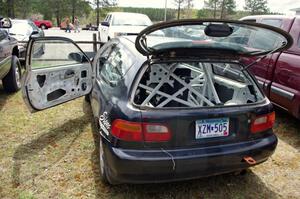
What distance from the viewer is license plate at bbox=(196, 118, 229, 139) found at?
2.59 metres

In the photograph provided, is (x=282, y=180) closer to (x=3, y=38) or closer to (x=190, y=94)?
(x=190, y=94)

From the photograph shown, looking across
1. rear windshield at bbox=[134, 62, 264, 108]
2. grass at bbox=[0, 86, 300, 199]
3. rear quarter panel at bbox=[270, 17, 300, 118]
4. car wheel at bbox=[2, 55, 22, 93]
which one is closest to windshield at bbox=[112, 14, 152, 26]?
car wheel at bbox=[2, 55, 22, 93]

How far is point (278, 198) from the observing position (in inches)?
116

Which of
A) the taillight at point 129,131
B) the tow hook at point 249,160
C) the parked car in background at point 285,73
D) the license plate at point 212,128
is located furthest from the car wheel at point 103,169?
the parked car in background at point 285,73

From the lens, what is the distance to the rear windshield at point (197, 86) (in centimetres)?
303

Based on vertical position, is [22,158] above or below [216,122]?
below

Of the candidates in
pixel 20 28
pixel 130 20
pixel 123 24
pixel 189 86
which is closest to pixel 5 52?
pixel 189 86

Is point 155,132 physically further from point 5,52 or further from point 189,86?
point 5,52

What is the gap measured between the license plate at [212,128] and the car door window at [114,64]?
0.86 meters

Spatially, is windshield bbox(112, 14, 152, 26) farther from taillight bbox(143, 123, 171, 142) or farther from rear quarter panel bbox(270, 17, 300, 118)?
taillight bbox(143, 123, 171, 142)

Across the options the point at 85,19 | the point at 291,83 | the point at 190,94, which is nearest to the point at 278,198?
the point at 190,94

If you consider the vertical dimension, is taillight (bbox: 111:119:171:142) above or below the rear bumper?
above

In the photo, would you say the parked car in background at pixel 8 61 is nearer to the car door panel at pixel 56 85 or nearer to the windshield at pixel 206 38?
the car door panel at pixel 56 85

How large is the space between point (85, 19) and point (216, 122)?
56.6 meters
